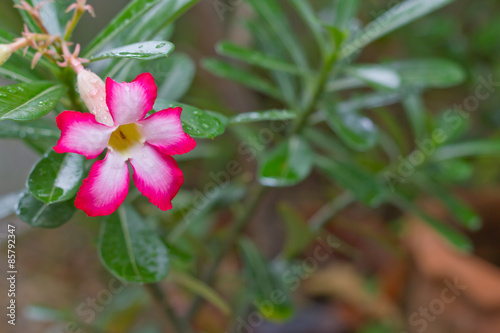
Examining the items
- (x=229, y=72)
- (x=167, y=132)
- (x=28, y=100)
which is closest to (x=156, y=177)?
(x=167, y=132)

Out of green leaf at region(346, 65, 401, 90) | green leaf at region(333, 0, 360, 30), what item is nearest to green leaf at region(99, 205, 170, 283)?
green leaf at region(346, 65, 401, 90)

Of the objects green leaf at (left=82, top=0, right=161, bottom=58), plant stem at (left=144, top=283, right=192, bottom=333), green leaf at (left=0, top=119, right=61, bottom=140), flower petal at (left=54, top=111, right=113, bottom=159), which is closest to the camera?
flower petal at (left=54, top=111, right=113, bottom=159)

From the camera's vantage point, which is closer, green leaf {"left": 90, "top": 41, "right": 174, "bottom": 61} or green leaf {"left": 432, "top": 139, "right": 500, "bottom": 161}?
green leaf {"left": 90, "top": 41, "right": 174, "bottom": 61}

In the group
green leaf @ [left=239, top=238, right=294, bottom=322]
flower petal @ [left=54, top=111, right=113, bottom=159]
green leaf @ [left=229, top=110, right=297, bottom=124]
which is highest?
flower petal @ [left=54, top=111, right=113, bottom=159]

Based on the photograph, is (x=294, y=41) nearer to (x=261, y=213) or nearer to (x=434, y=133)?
(x=434, y=133)

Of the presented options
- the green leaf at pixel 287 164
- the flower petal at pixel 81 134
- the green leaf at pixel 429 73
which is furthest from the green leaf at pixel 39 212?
the green leaf at pixel 429 73

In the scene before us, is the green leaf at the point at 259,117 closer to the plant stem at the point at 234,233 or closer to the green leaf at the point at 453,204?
the plant stem at the point at 234,233

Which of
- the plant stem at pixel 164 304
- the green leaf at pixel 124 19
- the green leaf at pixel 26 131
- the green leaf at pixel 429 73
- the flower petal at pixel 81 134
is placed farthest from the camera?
the green leaf at pixel 429 73

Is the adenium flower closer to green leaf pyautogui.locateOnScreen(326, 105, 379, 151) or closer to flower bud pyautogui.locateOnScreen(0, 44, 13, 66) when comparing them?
→ flower bud pyautogui.locateOnScreen(0, 44, 13, 66)
